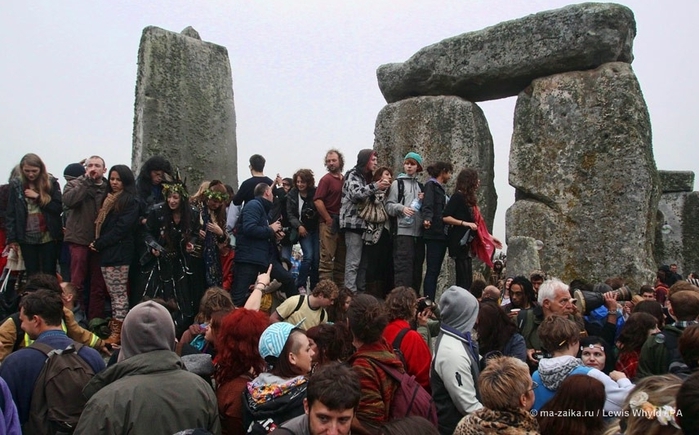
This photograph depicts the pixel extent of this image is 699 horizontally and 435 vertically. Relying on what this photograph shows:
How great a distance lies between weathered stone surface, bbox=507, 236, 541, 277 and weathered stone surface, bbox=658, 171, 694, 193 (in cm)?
866

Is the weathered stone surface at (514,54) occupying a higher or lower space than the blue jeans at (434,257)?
higher

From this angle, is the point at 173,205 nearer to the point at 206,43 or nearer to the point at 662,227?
the point at 206,43

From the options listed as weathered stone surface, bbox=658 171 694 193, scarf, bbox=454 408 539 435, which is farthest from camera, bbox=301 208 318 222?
weathered stone surface, bbox=658 171 694 193

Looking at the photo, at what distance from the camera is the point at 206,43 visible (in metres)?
9.56

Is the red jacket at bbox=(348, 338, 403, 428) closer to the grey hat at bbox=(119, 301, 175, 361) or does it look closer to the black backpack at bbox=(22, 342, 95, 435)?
the grey hat at bbox=(119, 301, 175, 361)

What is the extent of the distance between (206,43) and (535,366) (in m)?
6.65

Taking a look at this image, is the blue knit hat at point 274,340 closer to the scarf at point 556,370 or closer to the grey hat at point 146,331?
the grey hat at point 146,331

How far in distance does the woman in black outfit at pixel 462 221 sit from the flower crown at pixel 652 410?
5.23 m

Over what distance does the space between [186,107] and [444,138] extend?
3.81 meters

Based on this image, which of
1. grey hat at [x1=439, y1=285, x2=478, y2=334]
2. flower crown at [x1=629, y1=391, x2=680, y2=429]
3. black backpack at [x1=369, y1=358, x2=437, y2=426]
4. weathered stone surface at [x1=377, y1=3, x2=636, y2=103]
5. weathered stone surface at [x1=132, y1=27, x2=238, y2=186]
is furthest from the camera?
weathered stone surface at [x1=377, y1=3, x2=636, y2=103]

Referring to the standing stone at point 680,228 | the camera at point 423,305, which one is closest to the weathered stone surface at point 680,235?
the standing stone at point 680,228

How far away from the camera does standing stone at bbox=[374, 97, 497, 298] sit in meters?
10.6

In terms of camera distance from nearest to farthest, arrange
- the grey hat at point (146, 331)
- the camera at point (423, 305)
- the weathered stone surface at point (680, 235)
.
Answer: the grey hat at point (146, 331), the camera at point (423, 305), the weathered stone surface at point (680, 235)

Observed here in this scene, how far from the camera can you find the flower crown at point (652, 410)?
2.01 m
